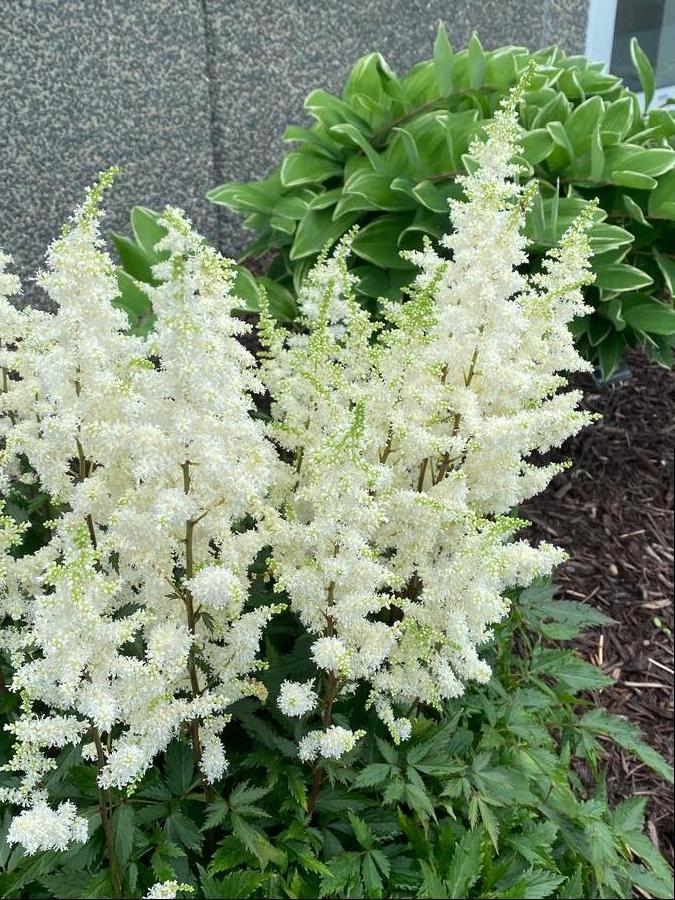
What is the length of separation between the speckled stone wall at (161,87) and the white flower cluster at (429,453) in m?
2.79

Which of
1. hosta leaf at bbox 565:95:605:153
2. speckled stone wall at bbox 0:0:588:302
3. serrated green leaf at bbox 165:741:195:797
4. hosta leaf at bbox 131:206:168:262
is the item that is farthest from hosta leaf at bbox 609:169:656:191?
serrated green leaf at bbox 165:741:195:797

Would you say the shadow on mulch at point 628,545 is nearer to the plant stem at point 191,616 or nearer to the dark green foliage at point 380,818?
the dark green foliage at point 380,818

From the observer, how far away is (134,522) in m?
1.59

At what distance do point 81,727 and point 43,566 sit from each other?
1.47ft

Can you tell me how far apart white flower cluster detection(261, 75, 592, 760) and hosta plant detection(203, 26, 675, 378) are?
5.21 feet

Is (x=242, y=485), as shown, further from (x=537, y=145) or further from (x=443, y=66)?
(x=443, y=66)

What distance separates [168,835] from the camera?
6.12 ft

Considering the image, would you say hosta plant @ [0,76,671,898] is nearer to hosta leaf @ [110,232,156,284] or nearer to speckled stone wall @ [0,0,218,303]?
hosta leaf @ [110,232,156,284]

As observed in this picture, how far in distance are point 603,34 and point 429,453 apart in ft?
17.9

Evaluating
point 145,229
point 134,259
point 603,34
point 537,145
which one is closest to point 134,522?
point 134,259

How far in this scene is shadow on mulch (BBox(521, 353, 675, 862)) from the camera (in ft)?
11.5

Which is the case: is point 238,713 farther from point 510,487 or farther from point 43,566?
point 510,487

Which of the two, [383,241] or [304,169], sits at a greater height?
[304,169]

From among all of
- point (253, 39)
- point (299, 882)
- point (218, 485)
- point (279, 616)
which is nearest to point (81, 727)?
point (218, 485)
